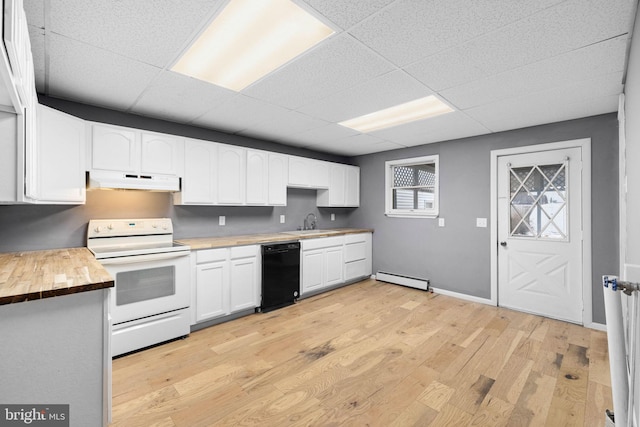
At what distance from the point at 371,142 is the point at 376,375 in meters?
3.32

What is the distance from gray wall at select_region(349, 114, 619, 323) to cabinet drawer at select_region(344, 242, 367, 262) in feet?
0.94

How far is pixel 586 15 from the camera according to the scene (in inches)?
62.6

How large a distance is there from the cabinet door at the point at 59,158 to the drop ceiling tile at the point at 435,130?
3.31 meters

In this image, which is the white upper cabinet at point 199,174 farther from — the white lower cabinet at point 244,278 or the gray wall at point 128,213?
the white lower cabinet at point 244,278

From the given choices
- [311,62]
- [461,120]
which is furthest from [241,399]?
[461,120]

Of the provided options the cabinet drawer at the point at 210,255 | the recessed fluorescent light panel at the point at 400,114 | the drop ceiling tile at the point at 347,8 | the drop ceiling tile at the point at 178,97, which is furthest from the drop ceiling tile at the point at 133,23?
the recessed fluorescent light panel at the point at 400,114

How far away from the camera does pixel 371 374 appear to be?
Result: 2324mm

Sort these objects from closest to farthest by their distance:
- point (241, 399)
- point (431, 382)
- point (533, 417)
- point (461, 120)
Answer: point (533, 417) → point (241, 399) → point (431, 382) → point (461, 120)

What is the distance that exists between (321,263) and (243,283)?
4.40 ft

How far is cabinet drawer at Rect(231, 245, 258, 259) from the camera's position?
3.38 metres

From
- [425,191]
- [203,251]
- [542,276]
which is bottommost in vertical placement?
[542,276]

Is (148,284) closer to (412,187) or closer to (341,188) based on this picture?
(341,188)

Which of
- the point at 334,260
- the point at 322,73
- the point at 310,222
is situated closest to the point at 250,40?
the point at 322,73

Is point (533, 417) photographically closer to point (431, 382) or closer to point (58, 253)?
point (431, 382)
